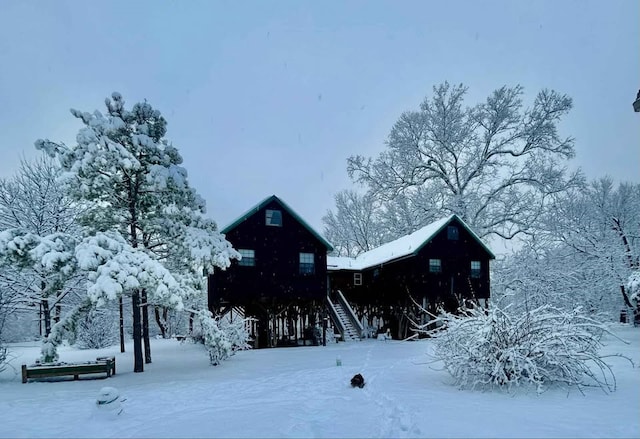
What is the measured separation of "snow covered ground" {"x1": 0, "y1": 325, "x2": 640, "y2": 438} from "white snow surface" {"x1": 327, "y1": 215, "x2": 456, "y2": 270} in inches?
506

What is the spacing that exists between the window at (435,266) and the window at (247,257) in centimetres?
1114

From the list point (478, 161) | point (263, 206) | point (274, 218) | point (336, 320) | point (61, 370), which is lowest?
point (336, 320)

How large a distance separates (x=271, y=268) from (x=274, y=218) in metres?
2.75

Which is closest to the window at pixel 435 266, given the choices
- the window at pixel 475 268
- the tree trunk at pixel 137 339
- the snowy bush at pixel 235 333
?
the window at pixel 475 268

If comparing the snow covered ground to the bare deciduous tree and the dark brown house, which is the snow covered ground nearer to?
the dark brown house

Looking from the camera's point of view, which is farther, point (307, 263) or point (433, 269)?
point (433, 269)

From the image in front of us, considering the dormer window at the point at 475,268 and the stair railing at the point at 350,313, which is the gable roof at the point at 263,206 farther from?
the dormer window at the point at 475,268

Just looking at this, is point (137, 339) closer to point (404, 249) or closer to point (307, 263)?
point (307, 263)

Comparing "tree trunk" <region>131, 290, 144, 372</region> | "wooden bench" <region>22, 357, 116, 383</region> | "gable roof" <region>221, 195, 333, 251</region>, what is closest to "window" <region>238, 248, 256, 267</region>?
"gable roof" <region>221, 195, 333, 251</region>

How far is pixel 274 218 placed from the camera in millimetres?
22688

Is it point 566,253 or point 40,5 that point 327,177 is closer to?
point 566,253

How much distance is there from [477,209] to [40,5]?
28.2 meters

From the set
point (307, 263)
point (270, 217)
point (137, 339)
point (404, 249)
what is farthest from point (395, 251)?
point (137, 339)

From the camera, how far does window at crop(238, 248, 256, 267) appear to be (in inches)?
862
